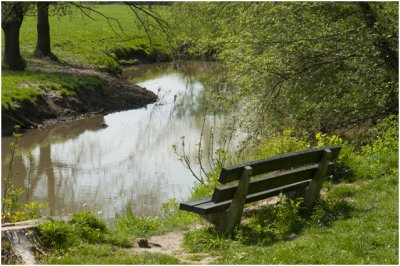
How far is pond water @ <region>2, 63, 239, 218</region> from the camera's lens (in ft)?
48.4

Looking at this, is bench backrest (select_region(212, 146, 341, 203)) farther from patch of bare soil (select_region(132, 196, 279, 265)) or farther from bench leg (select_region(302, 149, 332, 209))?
patch of bare soil (select_region(132, 196, 279, 265))

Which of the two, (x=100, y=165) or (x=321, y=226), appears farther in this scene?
(x=100, y=165)

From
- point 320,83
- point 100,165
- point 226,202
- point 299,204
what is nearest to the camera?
point 226,202

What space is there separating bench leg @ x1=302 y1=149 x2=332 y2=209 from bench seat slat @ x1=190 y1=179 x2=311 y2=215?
10 centimetres

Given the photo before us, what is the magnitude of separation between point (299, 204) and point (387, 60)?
23.5ft

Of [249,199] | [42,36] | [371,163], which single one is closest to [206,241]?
[249,199]

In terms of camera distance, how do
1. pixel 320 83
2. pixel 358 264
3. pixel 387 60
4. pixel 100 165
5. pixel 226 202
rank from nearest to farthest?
1. pixel 358 264
2. pixel 226 202
3. pixel 387 60
4. pixel 320 83
5. pixel 100 165

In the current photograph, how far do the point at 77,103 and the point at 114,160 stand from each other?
778 centimetres

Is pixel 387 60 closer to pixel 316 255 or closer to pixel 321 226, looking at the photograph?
pixel 321 226

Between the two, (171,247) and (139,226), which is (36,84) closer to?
(139,226)

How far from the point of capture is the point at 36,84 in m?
26.0

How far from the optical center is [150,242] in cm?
Result: 848

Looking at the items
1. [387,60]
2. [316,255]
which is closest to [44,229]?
[316,255]

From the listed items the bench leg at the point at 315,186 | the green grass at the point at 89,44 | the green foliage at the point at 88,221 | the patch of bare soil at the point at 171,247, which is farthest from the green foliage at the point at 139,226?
the green grass at the point at 89,44
